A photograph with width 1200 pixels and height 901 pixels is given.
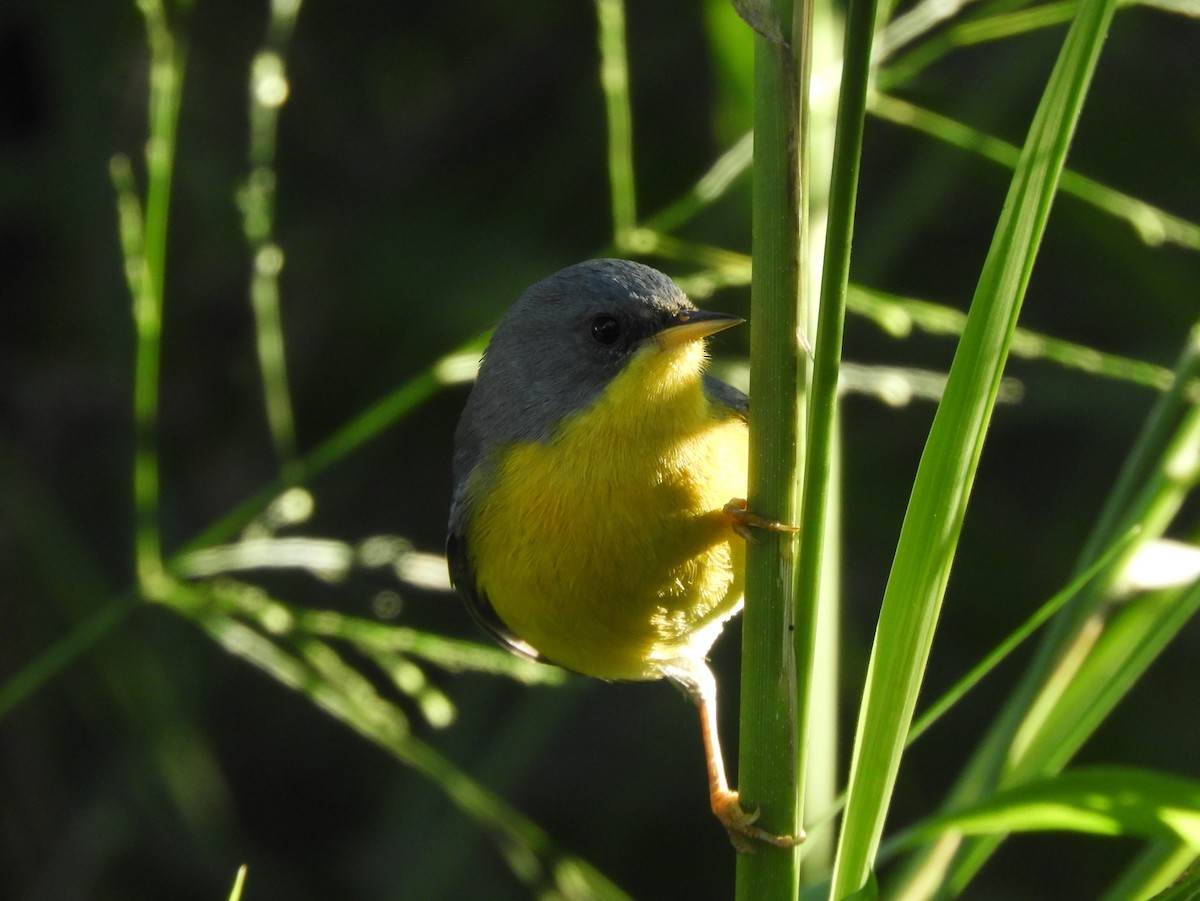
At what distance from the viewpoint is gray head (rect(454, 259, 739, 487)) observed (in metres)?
2.71

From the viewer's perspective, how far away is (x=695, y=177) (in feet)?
15.7

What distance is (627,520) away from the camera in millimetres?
2461

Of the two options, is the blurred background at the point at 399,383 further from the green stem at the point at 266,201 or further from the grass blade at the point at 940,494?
the grass blade at the point at 940,494

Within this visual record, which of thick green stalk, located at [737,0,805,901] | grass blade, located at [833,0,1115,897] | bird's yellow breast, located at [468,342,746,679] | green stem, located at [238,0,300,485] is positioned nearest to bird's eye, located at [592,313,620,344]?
bird's yellow breast, located at [468,342,746,679]

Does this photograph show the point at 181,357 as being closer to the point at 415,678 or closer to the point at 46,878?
the point at 46,878

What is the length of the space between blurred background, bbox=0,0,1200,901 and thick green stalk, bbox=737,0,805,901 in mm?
2601

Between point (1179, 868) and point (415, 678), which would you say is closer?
point (1179, 868)

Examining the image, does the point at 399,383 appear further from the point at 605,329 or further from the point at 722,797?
the point at 722,797

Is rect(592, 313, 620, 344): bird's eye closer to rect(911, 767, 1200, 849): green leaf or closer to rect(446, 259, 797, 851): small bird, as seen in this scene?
rect(446, 259, 797, 851): small bird

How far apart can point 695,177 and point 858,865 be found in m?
3.67

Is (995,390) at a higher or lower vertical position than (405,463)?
higher

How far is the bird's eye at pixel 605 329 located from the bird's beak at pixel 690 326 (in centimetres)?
14

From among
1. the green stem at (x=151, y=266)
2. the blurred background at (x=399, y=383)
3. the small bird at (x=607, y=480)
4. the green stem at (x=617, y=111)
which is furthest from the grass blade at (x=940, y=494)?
the blurred background at (x=399, y=383)

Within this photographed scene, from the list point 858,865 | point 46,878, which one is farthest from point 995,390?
point 46,878
